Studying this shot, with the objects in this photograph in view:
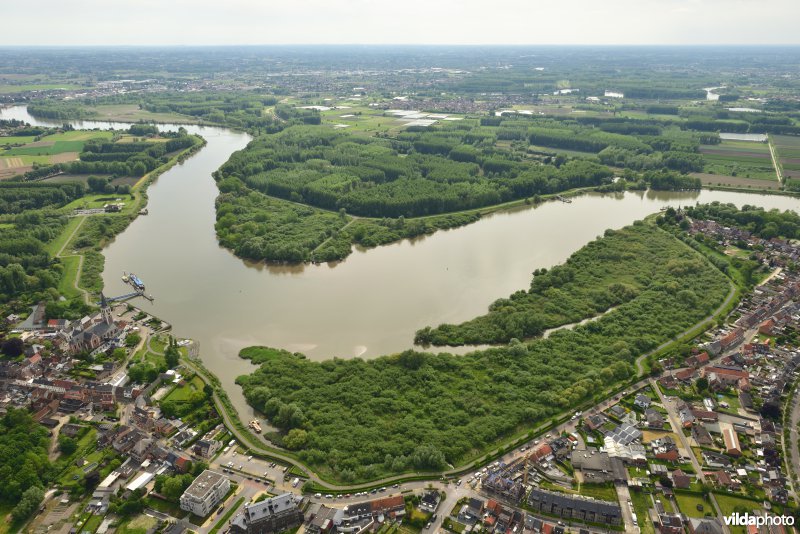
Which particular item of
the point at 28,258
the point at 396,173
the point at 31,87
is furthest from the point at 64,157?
the point at 31,87

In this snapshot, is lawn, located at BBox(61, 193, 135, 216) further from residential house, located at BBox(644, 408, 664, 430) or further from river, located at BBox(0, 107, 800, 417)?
residential house, located at BBox(644, 408, 664, 430)

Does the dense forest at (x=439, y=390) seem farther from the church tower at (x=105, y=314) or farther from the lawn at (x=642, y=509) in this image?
the church tower at (x=105, y=314)

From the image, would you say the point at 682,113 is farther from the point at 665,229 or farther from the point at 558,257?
the point at 558,257

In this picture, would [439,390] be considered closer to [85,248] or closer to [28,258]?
[28,258]

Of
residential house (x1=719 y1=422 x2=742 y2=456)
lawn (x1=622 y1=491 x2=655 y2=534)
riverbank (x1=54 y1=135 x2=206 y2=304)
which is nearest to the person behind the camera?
lawn (x1=622 y1=491 x2=655 y2=534)

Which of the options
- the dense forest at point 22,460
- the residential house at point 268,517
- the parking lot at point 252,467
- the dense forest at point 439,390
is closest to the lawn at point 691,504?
the dense forest at point 439,390

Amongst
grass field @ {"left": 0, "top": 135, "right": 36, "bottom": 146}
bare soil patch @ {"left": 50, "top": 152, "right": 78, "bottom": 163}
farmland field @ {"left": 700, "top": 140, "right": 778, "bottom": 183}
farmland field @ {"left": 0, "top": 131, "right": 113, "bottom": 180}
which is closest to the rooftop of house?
farmland field @ {"left": 0, "top": 131, "right": 113, "bottom": 180}

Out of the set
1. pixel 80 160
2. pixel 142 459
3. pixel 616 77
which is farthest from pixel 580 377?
pixel 616 77
